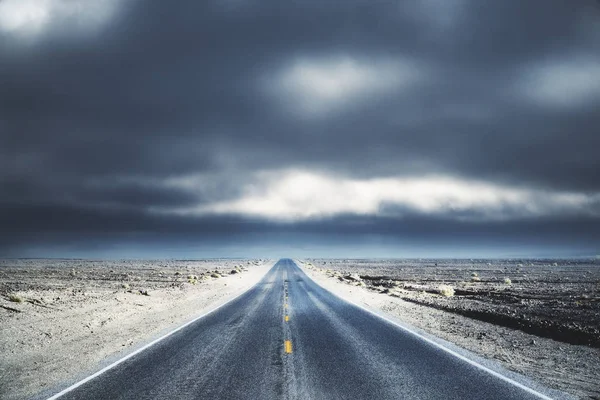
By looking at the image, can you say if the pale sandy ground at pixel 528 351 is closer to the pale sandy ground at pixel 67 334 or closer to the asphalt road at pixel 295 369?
the asphalt road at pixel 295 369

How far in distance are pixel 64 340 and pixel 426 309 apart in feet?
56.3

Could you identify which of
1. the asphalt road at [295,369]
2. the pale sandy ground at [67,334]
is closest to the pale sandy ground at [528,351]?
the asphalt road at [295,369]

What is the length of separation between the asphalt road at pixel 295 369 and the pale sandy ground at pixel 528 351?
126 centimetres

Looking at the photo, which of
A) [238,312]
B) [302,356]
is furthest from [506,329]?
[238,312]

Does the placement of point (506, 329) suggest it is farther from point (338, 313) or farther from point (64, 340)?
point (64, 340)

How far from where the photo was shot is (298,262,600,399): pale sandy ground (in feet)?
25.9

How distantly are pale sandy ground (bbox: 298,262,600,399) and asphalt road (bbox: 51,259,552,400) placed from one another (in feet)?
4.13

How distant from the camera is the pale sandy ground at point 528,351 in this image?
7887mm

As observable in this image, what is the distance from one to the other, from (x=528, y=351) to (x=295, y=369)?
23.7 feet

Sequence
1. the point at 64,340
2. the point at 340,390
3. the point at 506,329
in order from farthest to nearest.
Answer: the point at 506,329 < the point at 64,340 < the point at 340,390

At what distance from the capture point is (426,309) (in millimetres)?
20625

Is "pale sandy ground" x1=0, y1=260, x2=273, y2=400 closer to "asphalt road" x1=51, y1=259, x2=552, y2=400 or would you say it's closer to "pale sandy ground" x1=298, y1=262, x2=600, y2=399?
"asphalt road" x1=51, y1=259, x2=552, y2=400

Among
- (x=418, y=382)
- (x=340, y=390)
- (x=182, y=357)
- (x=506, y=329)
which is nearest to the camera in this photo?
(x=340, y=390)

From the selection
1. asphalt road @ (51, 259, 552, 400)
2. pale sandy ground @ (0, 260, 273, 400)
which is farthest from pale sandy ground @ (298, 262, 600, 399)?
pale sandy ground @ (0, 260, 273, 400)
